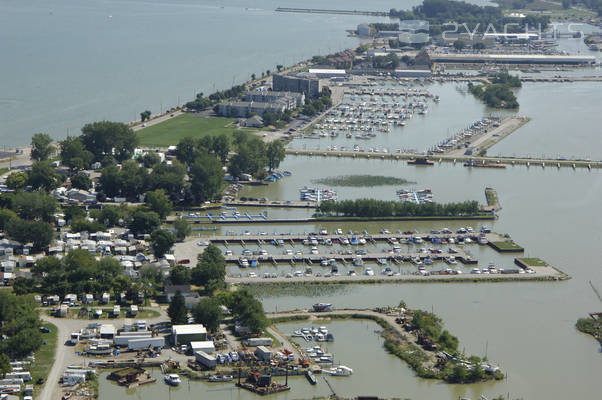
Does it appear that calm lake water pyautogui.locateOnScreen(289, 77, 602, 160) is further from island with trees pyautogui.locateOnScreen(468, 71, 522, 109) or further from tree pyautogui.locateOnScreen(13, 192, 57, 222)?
tree pyautogui.locateOnScreen(13, 192, 57, 222)

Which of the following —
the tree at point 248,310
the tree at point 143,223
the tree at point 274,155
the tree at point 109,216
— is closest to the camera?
the tree at point 248,310

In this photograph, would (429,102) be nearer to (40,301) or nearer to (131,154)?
(131,154)

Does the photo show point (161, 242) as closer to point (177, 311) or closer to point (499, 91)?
point (177, 311)

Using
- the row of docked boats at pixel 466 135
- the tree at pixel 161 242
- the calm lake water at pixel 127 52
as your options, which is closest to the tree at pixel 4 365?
the tree at pixel 161 242

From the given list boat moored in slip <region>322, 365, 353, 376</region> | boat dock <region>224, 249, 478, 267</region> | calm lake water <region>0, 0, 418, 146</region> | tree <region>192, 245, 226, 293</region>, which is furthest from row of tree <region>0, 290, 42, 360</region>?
calm lake water <region>0, 0, 418, 146</region>

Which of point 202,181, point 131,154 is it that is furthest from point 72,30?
point 202,181

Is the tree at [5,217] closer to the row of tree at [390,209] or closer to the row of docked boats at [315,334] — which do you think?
the row of tree at [390,209]
